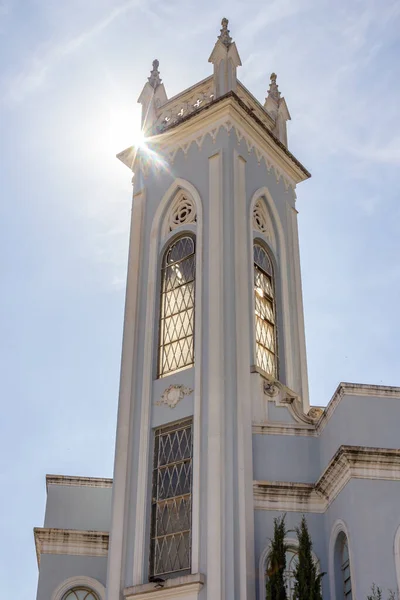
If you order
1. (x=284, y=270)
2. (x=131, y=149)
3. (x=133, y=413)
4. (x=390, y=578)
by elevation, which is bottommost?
(x=390, y=578)

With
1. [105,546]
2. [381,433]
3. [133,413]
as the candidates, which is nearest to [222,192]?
[133,413]

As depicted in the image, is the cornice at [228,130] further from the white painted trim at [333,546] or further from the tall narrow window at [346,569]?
the tall narrow window at [346,569]

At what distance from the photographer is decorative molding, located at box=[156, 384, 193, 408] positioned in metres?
18.0

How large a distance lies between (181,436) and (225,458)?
1.41m

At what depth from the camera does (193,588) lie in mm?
15469

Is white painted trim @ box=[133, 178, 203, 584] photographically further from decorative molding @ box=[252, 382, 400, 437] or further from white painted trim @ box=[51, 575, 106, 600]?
white painted trim @ box=[51, 575, 106, 600]

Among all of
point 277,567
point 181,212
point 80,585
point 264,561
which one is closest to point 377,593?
point 277,567

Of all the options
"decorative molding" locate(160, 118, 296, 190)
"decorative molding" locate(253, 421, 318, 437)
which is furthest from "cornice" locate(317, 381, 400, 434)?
"decorative molding" locate(160, 118, 296, 190)

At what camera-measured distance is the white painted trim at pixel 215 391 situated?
15.6 m

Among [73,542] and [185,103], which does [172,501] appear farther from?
[185,103]

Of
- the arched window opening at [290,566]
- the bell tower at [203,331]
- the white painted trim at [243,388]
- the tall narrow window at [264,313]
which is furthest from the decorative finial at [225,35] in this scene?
the arched window opening at [290,566]

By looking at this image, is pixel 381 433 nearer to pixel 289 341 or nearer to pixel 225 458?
pixel 225 458

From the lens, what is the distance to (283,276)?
68.6 feet

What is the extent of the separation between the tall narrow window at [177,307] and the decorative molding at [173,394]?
0.49 m
